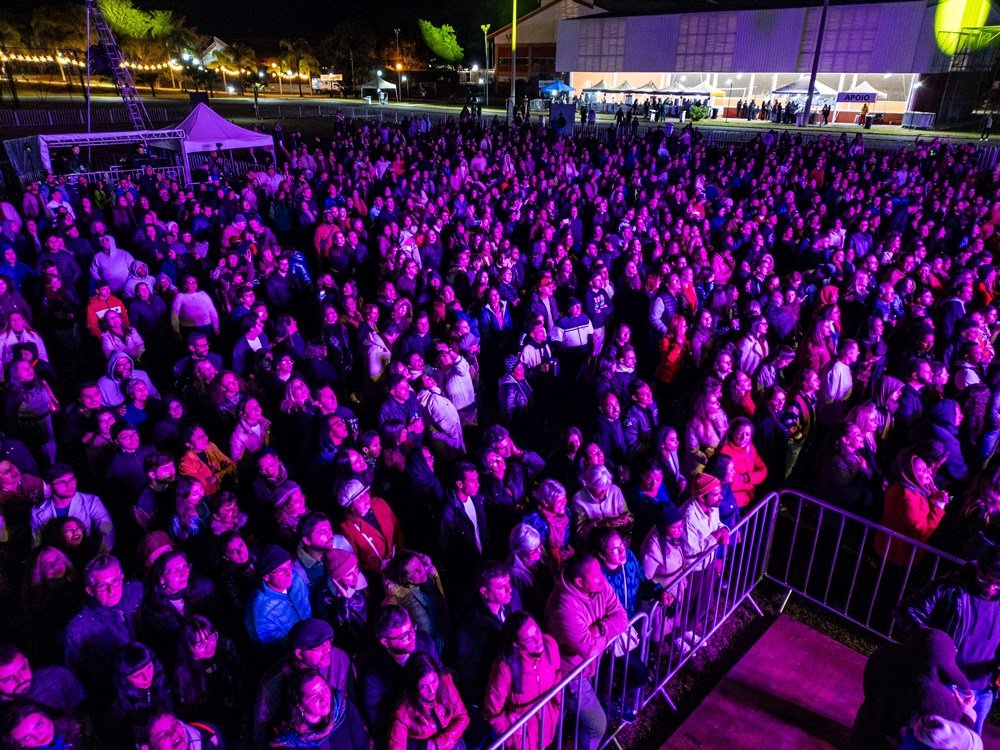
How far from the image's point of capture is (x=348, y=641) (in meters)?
3.71

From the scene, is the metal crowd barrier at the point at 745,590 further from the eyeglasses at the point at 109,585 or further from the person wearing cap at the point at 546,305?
the person wearing cap at the point at 546,305

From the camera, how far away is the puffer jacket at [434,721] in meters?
2.85

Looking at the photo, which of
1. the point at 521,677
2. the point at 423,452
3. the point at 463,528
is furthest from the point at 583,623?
the point at 423,452

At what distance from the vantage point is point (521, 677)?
10.1 ft

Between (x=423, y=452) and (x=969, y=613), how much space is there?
337 centimetres

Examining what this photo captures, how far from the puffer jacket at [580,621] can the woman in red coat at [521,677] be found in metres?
0.19

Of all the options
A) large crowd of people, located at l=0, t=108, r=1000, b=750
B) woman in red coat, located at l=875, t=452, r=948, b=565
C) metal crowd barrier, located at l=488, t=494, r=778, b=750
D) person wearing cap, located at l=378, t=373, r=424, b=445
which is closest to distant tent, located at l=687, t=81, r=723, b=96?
large crowd of people, located at l=0, t=108, r=1000, b=750

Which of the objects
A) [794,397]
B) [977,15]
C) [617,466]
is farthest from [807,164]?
[977,15]

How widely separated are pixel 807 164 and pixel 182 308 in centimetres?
1500

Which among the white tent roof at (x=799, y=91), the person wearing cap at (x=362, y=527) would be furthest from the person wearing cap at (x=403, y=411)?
the white tent roof at (x=799, y=91)

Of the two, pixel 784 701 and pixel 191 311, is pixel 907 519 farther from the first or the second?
pixel 191 311

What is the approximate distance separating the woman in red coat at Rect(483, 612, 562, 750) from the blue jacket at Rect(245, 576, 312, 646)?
45.6 inches

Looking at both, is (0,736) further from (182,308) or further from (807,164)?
(807,164)

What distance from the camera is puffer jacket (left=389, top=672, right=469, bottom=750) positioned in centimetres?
285
